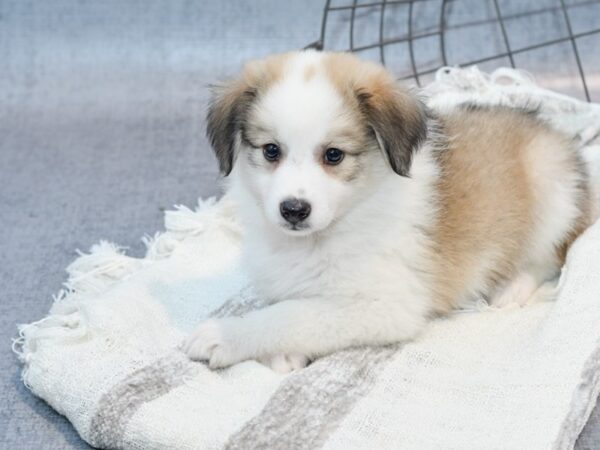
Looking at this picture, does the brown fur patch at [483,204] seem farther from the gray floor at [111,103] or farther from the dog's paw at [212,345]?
the gray floor at [111,103]

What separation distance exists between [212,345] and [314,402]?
1.21 feet

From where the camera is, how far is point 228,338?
9.15ft

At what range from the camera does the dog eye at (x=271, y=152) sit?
8.64 feet

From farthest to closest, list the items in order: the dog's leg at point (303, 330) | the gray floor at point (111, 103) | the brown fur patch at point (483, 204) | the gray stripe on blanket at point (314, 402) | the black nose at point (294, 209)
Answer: the gray floor at point (111, 103) < the brown fur patch at point (483, 204) < the dog's leg at point (303, 330) < the black nose at point (294, 209) < the gray stripe on blanket at point (314, 402)

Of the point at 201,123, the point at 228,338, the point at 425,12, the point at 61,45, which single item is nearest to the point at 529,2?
the point at 425,12

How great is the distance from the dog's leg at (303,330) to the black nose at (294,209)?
34 centimetres

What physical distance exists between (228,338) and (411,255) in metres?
0.58

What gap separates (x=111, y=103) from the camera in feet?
16.3

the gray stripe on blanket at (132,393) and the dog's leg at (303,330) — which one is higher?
the dog's leg at (303,330)

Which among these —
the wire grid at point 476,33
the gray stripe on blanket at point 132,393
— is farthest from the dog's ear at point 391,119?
the wire grid at point 476,33

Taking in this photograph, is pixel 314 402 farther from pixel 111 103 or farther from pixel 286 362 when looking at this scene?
pixel 111 103

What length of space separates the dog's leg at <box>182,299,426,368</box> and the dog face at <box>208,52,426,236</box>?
24 centimetres

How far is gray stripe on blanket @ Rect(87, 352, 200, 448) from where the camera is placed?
8.30ft

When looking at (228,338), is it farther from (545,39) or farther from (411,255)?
(545,39)
